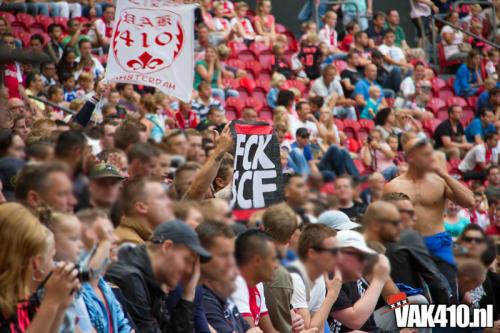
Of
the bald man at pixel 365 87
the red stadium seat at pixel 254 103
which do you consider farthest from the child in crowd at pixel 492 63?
the red stadium seat at pixel 254 103

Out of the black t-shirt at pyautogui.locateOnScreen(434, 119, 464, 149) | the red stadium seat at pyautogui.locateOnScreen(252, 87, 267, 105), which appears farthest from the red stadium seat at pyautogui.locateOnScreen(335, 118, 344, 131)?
the black t-shirt at pyautogui.locateOnScreen(434, 119, 464, 149)

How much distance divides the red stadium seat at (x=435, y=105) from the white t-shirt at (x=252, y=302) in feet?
42.8

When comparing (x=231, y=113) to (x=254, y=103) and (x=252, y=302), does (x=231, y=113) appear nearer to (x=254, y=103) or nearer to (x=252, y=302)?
(x=254, y=103)

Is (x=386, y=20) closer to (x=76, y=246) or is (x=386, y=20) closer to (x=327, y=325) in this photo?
(x=327, y=325)

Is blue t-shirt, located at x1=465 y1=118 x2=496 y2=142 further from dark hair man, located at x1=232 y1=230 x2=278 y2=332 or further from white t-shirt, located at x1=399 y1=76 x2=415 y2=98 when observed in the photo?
dark hair man, located at x1=232 y1=230 x2=278 y2=332

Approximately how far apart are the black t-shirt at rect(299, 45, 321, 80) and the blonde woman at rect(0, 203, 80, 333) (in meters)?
14.1

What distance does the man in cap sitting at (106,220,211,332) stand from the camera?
Result: 12.2 feet

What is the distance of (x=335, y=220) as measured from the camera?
314 cm

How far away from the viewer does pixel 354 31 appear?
1872cm

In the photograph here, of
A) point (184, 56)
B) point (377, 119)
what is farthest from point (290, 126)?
point (184, 56)

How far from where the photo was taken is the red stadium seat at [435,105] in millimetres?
17891

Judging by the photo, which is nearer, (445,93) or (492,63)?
(445,93)

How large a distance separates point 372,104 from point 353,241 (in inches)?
531

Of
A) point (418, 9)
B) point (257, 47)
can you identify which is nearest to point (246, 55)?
point (257, 47)
